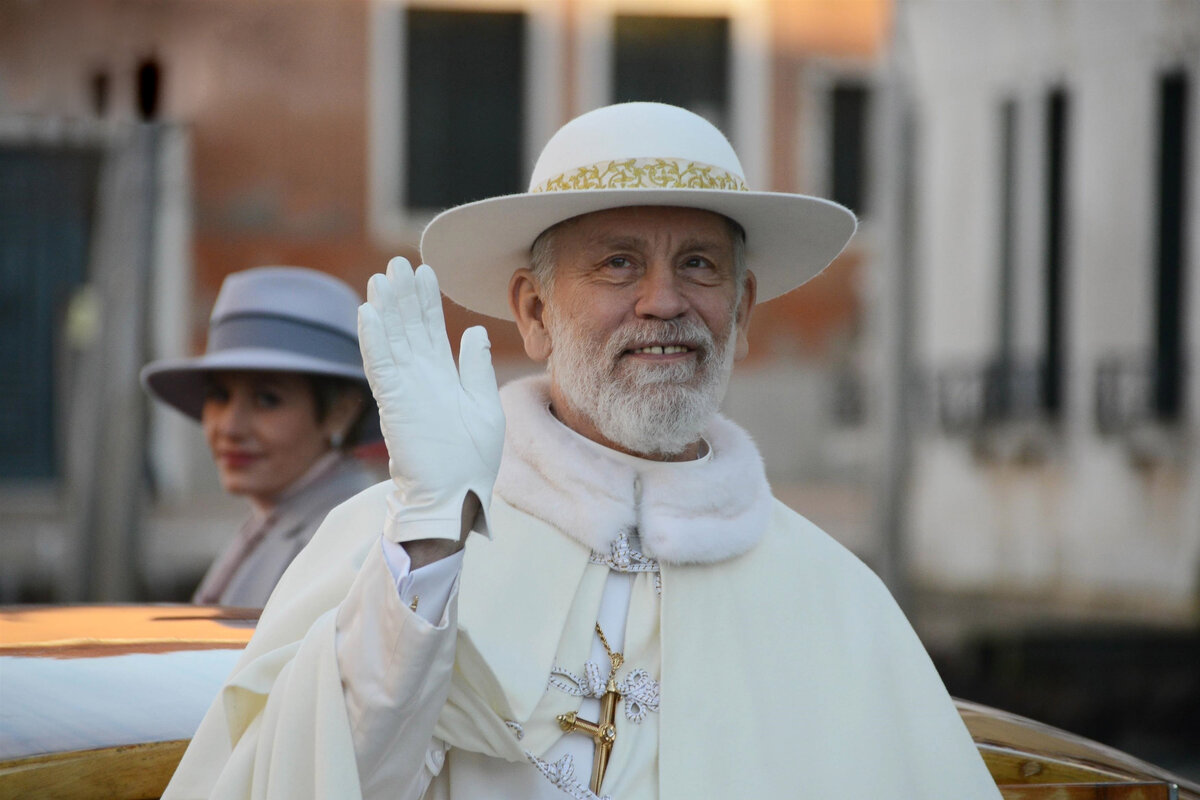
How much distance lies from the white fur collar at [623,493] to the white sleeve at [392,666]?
1.54 feet

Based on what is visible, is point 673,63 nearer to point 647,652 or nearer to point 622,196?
point 622,196

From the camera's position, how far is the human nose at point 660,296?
236 centimetres

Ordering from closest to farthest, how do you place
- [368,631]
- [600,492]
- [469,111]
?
1. [368,631]
2. [600,492]
3. [469,111]

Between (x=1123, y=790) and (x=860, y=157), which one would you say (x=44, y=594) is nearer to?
(x=860, y=157)

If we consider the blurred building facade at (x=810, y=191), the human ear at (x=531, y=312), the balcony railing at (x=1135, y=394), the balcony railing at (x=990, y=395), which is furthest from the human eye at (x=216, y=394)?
the balcony railing at (x=990, y=395)

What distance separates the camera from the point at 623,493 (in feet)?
7.57

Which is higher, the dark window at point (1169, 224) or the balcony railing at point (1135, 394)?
the dark window at point (1169, 224)

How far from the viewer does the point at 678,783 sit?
209 cm

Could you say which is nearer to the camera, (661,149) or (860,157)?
(661,149)

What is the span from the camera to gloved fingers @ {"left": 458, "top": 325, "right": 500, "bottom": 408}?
1890 mm

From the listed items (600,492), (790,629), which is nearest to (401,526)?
(600,492)

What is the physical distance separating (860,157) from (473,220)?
31.3 feet

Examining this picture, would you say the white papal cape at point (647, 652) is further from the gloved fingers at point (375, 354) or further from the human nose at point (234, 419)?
the human nose at point (234, 419)

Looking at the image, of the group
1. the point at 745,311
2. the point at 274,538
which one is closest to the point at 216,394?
the point at 274,538
